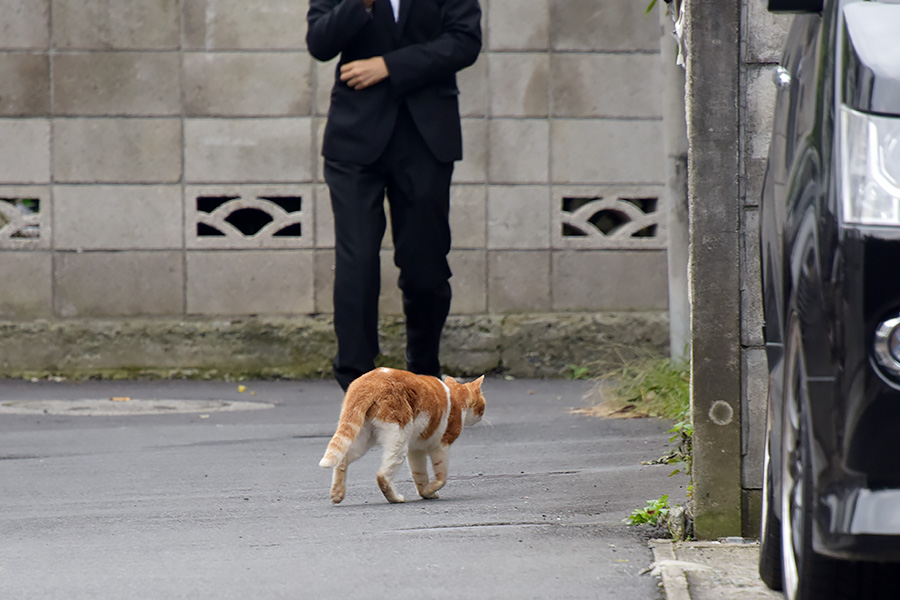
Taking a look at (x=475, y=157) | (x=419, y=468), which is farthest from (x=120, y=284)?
(x=419, y=468)

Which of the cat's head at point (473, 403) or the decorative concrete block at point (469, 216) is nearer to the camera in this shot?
the cat's head at point (473, 403)

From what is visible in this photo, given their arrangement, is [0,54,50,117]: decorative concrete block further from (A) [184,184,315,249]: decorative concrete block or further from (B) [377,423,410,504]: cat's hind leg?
(B) [377,423,410,504]: cat's hind leg

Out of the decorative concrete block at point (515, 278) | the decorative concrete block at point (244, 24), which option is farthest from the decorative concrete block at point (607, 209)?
the decorative concrete block at point (244, 24)

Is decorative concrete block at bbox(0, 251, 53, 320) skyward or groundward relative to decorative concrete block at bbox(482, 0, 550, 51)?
groundward

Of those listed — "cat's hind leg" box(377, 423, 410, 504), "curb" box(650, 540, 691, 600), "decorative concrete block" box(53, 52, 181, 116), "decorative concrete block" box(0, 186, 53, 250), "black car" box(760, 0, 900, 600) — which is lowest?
"curb" box(650, 540, 691, 600)

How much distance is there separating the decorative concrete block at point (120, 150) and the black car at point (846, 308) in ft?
19.8

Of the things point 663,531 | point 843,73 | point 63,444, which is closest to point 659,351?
point 63,444

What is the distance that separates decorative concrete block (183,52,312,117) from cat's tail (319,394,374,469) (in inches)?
170

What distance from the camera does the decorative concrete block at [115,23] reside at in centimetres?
783

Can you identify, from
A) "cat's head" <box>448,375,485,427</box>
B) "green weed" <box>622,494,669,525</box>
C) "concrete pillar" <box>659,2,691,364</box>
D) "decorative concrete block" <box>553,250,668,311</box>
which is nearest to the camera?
"green weed" <box>622,494,669,525</box>

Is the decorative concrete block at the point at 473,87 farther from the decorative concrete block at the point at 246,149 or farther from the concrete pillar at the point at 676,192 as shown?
the concrete pillar at the point at 676,192

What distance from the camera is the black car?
195 cm

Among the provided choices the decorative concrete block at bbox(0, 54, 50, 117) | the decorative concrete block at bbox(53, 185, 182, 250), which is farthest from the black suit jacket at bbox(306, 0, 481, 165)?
the decorative concrete block at bbox(0, 54, 50, 117)

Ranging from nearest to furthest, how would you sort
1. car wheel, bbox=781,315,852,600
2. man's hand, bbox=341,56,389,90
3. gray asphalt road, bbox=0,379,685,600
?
1. car wheel, bbox=781,315,852,600
2. gray asphalt road, bbox=0,379,685,600
3. man's hand, bbox=341,56,389,90
